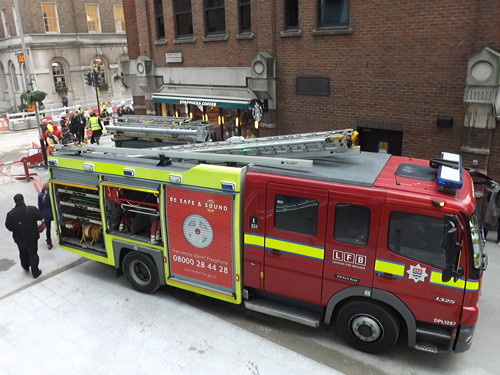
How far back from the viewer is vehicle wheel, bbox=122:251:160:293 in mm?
7543

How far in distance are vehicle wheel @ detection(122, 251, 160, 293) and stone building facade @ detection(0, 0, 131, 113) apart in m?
32.9

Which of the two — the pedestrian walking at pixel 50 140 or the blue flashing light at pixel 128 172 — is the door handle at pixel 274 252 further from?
the pedestrian walking at pixel 50 140

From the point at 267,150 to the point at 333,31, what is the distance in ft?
22.4

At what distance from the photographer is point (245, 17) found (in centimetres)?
1448

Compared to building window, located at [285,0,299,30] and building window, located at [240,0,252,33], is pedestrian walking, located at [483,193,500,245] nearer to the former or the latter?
building window, located at [285,0,299,30]

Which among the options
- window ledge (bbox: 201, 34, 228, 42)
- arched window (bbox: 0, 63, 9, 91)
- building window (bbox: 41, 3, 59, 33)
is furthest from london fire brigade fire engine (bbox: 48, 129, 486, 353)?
arched window (bbox: 0, 63, 9, 91)

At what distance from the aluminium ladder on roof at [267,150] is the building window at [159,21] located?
11.6 meters

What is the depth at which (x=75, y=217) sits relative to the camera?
8312 millimetres

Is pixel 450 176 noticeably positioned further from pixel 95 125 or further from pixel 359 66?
pixel 95 125

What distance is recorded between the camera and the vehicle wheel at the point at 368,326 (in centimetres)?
576

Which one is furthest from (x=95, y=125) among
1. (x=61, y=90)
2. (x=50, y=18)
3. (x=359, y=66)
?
(x=50, y=18)

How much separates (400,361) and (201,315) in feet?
10.4

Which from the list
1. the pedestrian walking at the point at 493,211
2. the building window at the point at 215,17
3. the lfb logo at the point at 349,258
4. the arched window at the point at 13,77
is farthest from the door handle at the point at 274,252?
the arched window at the point at 13,77

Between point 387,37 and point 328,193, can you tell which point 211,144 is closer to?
point 328,193
